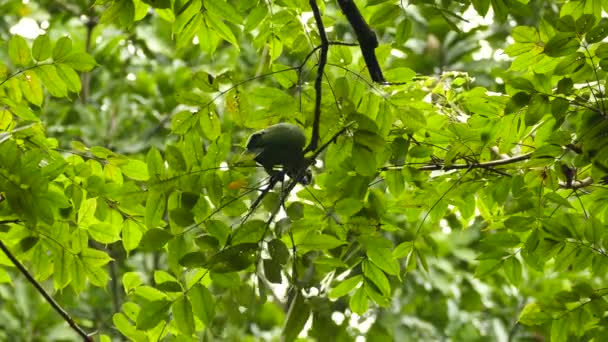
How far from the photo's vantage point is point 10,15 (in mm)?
4609

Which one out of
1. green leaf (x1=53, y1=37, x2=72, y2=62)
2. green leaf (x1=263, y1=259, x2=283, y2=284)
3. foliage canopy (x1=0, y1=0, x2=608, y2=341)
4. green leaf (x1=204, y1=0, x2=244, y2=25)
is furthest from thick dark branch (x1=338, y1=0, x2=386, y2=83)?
green leaf (x1=53, y1=37, x2=72, y2=62)

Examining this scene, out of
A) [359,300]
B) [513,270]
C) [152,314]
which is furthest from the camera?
[513,270]

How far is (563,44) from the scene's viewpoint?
1552 mm

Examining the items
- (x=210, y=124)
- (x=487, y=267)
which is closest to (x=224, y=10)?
(x=210, y=124)

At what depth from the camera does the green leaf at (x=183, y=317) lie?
1.63 metres

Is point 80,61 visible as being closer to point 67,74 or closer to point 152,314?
point 67,74

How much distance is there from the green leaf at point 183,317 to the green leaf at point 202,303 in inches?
0.6

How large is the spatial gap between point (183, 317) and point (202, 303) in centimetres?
5

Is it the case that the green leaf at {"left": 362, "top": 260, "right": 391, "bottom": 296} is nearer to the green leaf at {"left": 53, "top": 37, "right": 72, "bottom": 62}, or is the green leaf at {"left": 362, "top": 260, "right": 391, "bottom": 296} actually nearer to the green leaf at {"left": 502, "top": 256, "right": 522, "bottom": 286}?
the green leaf at {"left": 502, "top": 256, "right": 522, "bottom": 286}

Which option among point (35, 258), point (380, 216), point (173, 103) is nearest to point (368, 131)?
point (380, 216)

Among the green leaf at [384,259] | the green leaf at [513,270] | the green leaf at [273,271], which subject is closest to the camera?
the green leaf at [273,271]

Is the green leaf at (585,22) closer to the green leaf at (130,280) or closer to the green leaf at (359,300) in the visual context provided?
the green leaf at (359,300)

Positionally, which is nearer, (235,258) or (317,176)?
(235,258)

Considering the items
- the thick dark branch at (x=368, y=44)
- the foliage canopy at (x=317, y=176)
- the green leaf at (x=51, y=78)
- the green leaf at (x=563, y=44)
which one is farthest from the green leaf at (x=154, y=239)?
the green leaf at (x=563, y=44)
